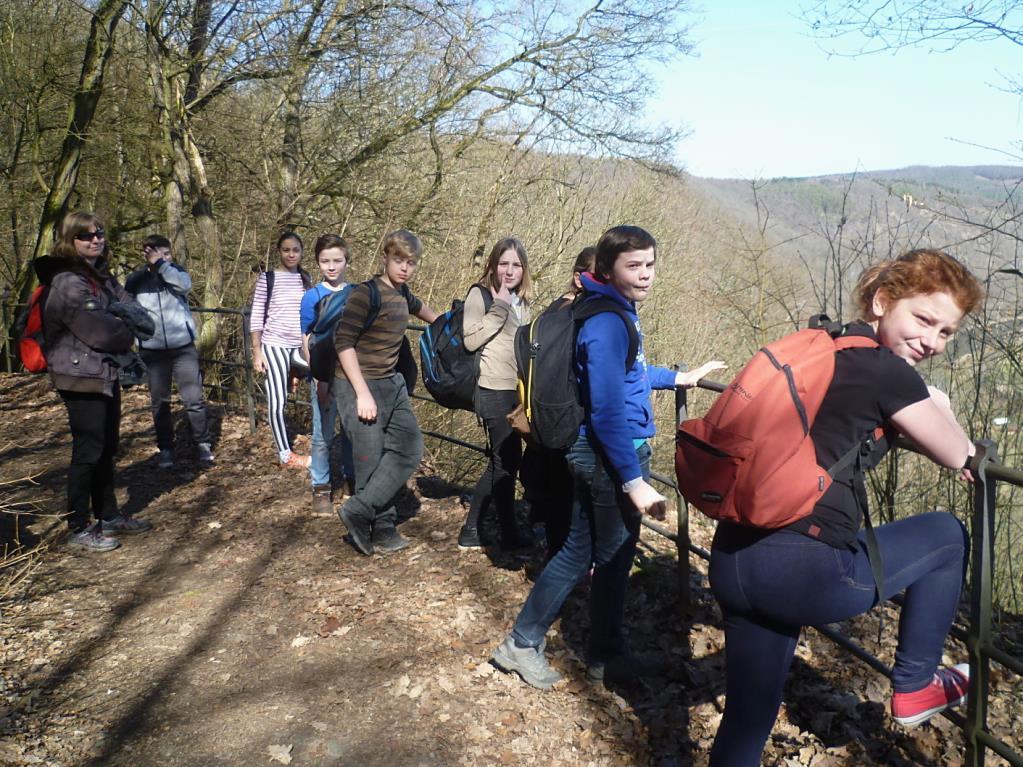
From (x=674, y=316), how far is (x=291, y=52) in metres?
9.65

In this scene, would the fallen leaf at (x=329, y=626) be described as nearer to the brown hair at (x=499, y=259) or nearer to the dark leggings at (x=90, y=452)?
the dark leggings at (x=90, y=452)

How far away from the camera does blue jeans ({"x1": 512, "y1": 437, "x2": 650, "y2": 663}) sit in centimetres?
302

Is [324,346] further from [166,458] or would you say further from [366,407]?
[166,458]

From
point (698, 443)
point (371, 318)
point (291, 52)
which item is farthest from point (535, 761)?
point (291, 52)

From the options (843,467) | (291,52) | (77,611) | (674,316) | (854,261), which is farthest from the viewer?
(674,316)

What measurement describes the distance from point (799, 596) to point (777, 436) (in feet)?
1.38

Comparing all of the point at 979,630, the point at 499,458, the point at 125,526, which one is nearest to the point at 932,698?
the point at 979,630

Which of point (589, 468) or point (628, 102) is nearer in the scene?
point (589, 468)

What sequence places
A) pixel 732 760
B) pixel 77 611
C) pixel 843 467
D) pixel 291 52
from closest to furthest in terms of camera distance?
pixel 843 467 → pixel 732 760 → pixel 77 611 → pixel 291 52

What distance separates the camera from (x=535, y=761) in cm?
312

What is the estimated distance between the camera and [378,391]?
14.8ft

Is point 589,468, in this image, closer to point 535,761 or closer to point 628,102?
point 535,761

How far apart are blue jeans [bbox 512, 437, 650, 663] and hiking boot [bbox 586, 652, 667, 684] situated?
3 centimetres

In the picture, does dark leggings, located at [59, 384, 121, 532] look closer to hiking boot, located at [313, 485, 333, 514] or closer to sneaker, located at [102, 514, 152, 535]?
sneaker, located at [102, 514, 152, 535]
